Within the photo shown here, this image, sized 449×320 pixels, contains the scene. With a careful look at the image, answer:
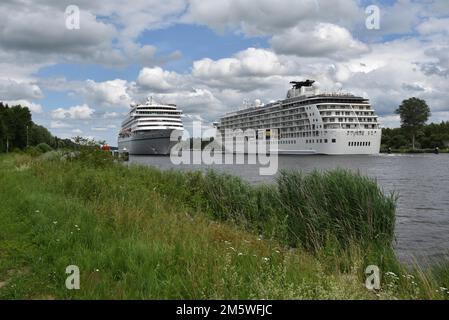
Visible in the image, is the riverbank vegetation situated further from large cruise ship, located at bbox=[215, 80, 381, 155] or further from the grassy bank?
the grassy bank

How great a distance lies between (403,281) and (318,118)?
84587 mm

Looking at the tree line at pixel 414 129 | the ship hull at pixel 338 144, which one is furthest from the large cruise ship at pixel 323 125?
the tree line at pixel 414 129

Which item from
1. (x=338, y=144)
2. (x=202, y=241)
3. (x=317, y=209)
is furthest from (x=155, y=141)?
(x=202, y=241)

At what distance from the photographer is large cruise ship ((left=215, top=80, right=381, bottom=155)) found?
8919cm

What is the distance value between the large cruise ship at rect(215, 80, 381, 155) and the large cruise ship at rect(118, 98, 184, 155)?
21.5 metres

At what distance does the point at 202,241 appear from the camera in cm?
774

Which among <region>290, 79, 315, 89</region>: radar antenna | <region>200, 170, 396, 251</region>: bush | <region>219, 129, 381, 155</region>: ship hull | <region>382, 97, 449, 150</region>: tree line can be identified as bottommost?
<region>200, 170, 396, 251</region>: bush

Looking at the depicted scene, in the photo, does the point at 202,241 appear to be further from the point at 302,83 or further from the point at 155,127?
the point at 302,83

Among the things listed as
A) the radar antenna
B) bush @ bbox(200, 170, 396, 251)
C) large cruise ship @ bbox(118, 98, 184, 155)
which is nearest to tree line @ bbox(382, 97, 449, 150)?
the radar antenna

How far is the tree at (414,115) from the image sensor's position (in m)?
130

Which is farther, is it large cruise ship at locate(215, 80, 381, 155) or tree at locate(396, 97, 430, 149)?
tree at locate(396, 97, 430, 149)

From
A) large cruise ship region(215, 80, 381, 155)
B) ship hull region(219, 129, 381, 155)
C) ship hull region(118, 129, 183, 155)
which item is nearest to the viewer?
ship hull region(219, 129, 381, 155)
